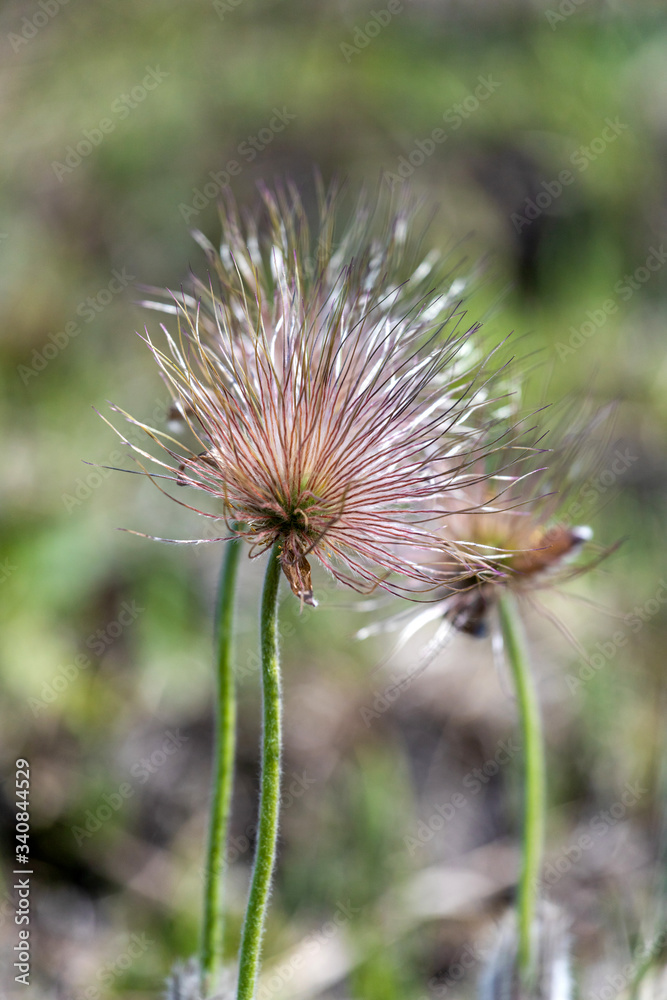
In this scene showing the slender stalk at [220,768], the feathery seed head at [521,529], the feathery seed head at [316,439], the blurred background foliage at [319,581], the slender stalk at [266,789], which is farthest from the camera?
the blurred background foliage at [319,581]

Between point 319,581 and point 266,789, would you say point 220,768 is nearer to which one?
point 266,789

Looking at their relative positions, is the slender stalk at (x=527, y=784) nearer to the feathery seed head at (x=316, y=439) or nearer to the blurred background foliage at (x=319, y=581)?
the feathery seed head at (x=316, y=439)

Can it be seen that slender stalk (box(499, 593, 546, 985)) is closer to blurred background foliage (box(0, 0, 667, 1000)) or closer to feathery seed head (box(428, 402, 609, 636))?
feathery seed head (box(428, 402, 609, 636))

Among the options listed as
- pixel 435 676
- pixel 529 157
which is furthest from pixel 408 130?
Answer: pixel 435 676

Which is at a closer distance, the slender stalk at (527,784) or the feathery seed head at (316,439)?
the feathery seed head at (316,439)

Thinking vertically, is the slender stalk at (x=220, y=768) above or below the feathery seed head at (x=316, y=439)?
below

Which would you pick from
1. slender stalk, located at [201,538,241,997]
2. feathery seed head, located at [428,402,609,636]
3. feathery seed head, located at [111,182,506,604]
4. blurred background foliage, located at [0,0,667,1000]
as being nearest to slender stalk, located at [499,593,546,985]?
feathery seed head, located at [428,402,609,636]

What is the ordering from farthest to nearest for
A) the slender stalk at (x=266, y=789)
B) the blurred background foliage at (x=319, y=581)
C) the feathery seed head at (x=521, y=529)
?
the blurred background foliage at (x=319, y=581), the feathery seed head at (x=521, y=529), the slender stalk at (x=266, y=789)

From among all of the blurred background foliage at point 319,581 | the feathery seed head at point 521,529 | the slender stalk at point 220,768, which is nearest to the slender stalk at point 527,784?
the feathery seed head at point 521,529
